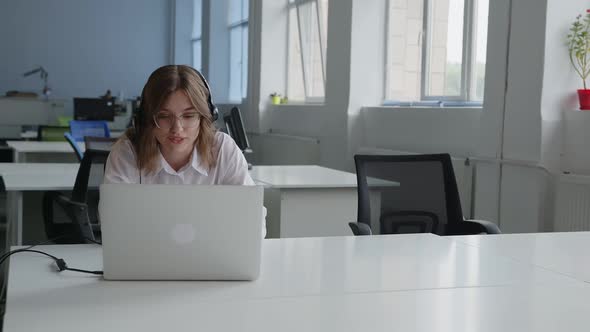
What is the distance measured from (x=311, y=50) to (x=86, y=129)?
9.77 ft

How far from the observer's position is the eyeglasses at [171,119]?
83.5 inches

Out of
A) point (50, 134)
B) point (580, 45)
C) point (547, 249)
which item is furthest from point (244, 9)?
point (547, 249)

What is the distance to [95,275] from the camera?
5.42 feet

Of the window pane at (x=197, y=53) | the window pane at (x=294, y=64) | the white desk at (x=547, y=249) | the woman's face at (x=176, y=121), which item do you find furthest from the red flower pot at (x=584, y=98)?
the window pane at (x=197, y=53)

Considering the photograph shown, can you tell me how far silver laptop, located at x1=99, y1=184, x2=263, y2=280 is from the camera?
4.94ft

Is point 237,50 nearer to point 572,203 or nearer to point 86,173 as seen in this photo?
point 572,203

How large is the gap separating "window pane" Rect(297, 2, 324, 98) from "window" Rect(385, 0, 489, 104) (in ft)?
5.17

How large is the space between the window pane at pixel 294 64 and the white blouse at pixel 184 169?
20.7 ft

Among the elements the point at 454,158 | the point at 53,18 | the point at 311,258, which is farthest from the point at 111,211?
the point at 53,18

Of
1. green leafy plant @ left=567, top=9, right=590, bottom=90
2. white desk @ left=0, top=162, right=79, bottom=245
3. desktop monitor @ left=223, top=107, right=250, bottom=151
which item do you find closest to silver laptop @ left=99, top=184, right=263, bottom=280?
white desk @ left=0, top=162, right=79, bottom=245

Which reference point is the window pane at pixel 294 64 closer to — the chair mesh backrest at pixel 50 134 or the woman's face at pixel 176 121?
the chair mesh backrest at pixel 50 134

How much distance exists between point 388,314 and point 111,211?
635 mm

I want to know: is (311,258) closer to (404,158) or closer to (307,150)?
(404,158)

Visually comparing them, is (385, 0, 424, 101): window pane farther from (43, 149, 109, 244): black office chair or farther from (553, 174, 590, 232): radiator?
(43, 149, 109, 244): black office chair
